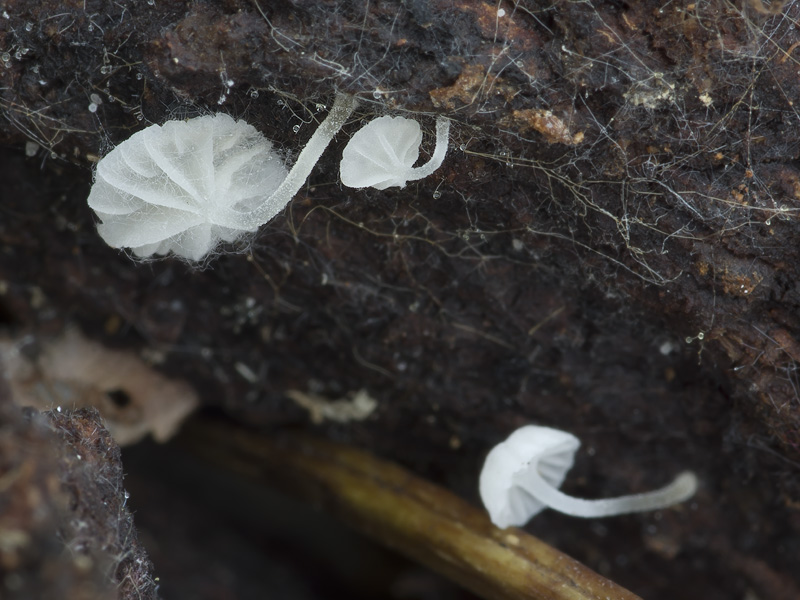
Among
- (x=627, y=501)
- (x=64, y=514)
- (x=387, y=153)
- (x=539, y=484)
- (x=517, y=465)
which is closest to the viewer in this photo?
(x=64, y=514)

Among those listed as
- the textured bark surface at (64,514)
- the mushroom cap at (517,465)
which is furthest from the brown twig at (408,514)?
the textured bark surface at (64,514)

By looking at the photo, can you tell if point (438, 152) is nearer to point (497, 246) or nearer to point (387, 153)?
point (387, 153)

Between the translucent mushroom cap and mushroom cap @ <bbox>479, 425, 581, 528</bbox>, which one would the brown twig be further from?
the translucent mushroom cap

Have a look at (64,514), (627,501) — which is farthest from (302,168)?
(627,501)

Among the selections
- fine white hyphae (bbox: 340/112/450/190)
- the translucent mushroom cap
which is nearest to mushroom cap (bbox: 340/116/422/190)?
fine white hyphae (bbox: 340/112/450/190)

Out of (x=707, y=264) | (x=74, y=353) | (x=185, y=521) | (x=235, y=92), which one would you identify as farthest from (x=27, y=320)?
(x=707, y=264)

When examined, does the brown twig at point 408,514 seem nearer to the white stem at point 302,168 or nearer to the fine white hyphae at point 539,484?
the fine white hyphae at point 539,484
